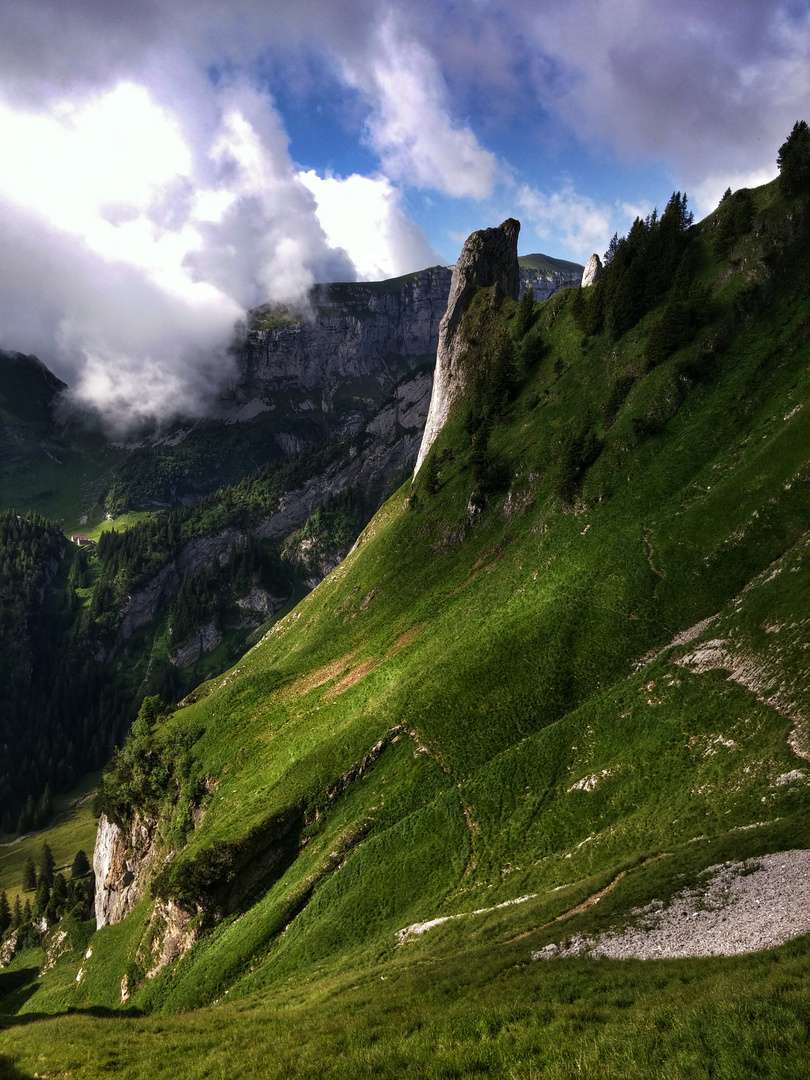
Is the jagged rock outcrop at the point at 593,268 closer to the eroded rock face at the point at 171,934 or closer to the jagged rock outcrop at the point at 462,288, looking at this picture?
the jagged rock outcrop at the point at 462,288

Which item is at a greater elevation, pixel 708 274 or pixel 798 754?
pixel 708 274

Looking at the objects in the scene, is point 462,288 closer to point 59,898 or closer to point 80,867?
point 59,898

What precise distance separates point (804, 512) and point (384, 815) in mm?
41175

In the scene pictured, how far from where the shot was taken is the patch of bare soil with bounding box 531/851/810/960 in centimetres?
1731

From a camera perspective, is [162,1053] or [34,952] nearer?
[162,1053]

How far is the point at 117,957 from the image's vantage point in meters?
57.9

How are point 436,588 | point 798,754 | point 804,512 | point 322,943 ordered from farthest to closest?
1. point 436,588
2. point 804,512
3. point 322,943
4. point 798,754

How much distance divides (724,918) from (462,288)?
11292 centimetres

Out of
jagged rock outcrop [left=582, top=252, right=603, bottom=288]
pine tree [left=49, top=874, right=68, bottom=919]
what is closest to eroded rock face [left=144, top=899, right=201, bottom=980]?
pine tree [left=49, top=874, right=68, bottom=919]

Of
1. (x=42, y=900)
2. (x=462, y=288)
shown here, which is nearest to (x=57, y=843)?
(x=42, y=900)

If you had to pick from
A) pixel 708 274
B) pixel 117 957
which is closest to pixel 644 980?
pixel 117 957

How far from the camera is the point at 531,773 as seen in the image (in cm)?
3878

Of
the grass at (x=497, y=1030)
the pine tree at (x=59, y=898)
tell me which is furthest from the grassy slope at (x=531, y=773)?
the pine tree at (x=59, y=898)

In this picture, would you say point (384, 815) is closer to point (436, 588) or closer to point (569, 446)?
point (436, 588)
